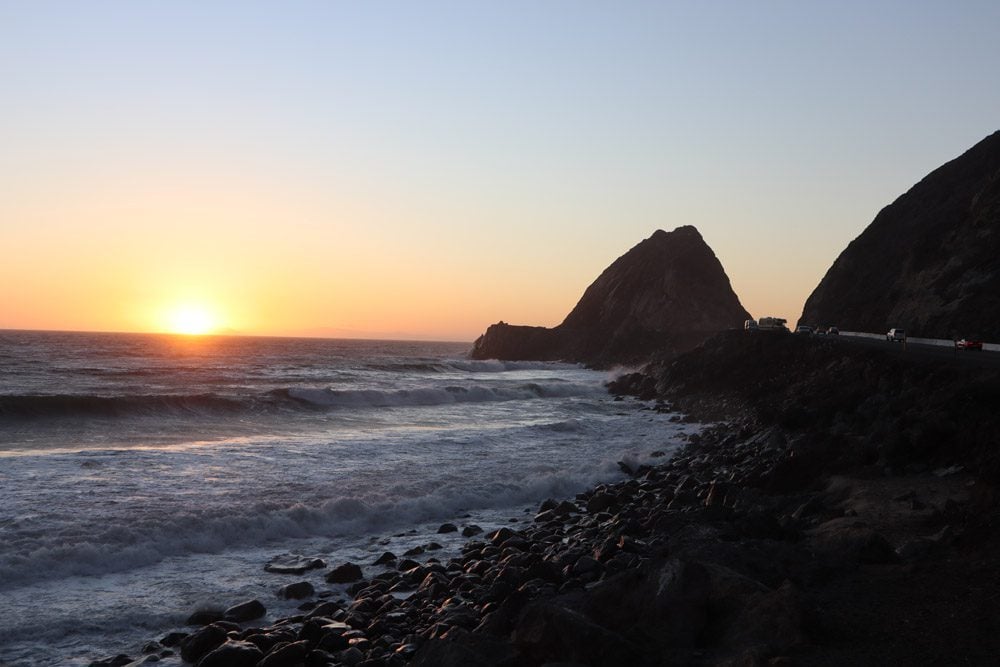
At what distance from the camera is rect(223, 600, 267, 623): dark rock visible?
430 inches

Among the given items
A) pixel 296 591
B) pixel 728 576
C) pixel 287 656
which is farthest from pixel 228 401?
pixel 728 576

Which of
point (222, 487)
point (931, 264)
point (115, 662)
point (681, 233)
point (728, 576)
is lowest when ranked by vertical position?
point (115, 662)

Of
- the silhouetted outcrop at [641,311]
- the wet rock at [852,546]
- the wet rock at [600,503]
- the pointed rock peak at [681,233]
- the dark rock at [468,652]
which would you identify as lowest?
the wet rock at [600,503]

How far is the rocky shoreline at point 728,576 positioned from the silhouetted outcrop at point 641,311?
76.1 metres

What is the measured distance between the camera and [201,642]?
9742 millimetres

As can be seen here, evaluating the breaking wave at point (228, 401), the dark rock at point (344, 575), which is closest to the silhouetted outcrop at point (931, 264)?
the breaking wave at point (228, 401)

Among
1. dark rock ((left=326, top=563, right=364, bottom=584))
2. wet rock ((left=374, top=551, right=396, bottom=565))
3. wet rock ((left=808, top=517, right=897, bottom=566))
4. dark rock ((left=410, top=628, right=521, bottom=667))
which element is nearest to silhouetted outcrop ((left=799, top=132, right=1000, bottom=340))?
wet rock ((left=808, top=517, right=897, bottom=566))

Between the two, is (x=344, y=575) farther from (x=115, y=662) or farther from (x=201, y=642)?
(x=115, y=662)

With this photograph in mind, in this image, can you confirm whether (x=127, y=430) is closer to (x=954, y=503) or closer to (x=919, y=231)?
(x=954, y=503)

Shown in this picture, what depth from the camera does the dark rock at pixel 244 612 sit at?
10.9 meters

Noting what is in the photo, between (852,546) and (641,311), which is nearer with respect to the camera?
(852,546)

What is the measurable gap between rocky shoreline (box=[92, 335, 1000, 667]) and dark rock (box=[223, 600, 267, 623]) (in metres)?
Answer: 0.02

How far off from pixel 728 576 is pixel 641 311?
323 ft

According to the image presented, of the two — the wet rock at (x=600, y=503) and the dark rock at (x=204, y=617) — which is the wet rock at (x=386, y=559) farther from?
the wet rock at (x=600, y=503)
